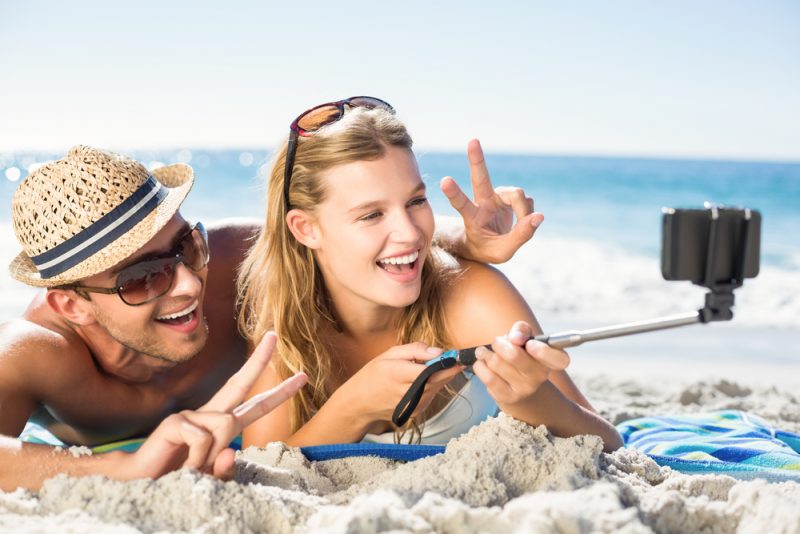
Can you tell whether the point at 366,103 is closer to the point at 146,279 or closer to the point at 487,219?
the point at 487,219

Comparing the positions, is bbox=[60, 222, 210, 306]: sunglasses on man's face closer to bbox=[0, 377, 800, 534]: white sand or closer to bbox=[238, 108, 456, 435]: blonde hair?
bbox=[238, 108, 456, 435]: blonde hair

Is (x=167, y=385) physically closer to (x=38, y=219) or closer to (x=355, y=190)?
(x=38, y=219)

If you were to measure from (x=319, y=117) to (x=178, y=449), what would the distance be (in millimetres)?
1359

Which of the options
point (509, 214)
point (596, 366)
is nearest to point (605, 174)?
point (596, 366)

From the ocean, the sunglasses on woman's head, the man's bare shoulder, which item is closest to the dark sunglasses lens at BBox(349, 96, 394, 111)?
the sunglasses on woman's head

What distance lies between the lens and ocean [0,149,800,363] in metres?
8.23

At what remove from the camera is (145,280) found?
10.0 ft

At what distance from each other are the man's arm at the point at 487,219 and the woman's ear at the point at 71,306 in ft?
4.42

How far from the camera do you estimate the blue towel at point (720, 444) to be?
9.93 feet

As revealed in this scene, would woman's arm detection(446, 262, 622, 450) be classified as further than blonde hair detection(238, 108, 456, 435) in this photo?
No

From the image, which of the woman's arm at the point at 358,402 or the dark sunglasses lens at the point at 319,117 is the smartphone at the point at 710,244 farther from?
the dark sunglasses lens at the point at 319,117

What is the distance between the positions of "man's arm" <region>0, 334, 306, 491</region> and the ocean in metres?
1.22

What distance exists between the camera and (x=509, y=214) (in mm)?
3391

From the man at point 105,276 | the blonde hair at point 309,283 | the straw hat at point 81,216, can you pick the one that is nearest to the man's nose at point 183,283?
the man at point 105,276
